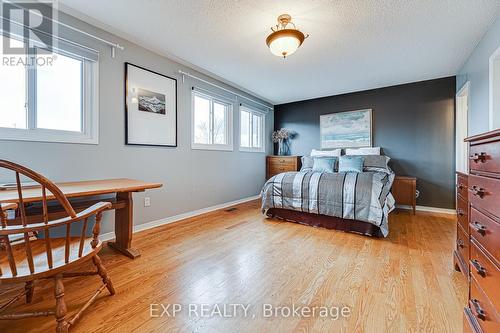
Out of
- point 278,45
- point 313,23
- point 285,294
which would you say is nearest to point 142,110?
point 278,45

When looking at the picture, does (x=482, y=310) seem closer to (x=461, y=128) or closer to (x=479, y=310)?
(x=479, y=310)

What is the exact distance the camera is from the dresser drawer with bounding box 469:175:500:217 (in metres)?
0.82

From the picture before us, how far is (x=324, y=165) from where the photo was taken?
4051 mm

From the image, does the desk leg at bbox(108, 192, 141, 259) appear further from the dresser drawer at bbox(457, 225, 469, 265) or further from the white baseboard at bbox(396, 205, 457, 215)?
the white baseboard at bbox(396, 205, 457, 215)

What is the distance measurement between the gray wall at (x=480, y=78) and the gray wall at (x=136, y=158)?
3569 mm

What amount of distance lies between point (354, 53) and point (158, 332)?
3564mm

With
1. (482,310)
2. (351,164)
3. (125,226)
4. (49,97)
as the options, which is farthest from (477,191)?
(49,97)

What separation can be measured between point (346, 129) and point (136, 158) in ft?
13.5

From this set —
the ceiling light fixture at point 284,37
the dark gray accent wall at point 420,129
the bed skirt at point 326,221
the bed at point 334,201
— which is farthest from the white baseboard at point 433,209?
the ceiling light fixture at point 284,37

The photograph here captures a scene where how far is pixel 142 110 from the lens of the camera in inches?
110

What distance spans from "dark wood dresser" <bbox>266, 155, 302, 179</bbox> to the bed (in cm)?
172

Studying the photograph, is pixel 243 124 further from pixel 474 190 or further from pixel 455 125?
pixel 474 190

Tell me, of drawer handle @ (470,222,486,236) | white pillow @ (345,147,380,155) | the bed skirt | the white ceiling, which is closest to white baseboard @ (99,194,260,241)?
the bed skirt

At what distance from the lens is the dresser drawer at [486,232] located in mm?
814
